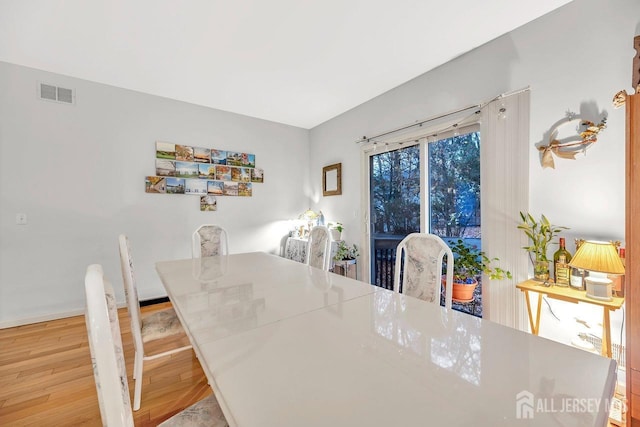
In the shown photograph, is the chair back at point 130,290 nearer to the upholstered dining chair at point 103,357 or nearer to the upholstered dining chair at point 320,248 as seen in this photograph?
the upholstered dining chair at point 103,357

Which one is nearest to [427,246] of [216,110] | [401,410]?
[401,410]

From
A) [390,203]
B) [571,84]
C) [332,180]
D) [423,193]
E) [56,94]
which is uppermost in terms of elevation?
[56,94]

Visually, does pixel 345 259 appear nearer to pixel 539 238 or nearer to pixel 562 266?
pixel 539 238

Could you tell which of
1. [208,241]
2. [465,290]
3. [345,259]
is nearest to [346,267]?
[345,259]

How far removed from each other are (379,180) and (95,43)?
3.20 m

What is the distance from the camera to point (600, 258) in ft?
4.75

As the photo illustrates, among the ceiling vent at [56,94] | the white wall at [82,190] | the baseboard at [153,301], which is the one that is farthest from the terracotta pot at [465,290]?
the ceiling vent at [56,94]

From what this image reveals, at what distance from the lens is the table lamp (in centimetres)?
142

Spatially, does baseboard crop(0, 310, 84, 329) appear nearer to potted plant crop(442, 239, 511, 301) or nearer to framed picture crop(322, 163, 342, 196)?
framed picture crop(322, 163, 342, 196)

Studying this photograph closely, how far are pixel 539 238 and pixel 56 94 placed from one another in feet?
15.6

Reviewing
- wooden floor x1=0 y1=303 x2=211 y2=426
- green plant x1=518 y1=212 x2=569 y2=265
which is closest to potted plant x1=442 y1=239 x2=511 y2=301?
green plant x1=518 y1=212 x2=569 y2=265

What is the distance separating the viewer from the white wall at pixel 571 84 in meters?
1.67

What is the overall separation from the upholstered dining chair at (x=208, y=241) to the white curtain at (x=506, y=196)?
2456 millimetres

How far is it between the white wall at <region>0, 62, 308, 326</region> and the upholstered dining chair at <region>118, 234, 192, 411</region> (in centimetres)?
192
